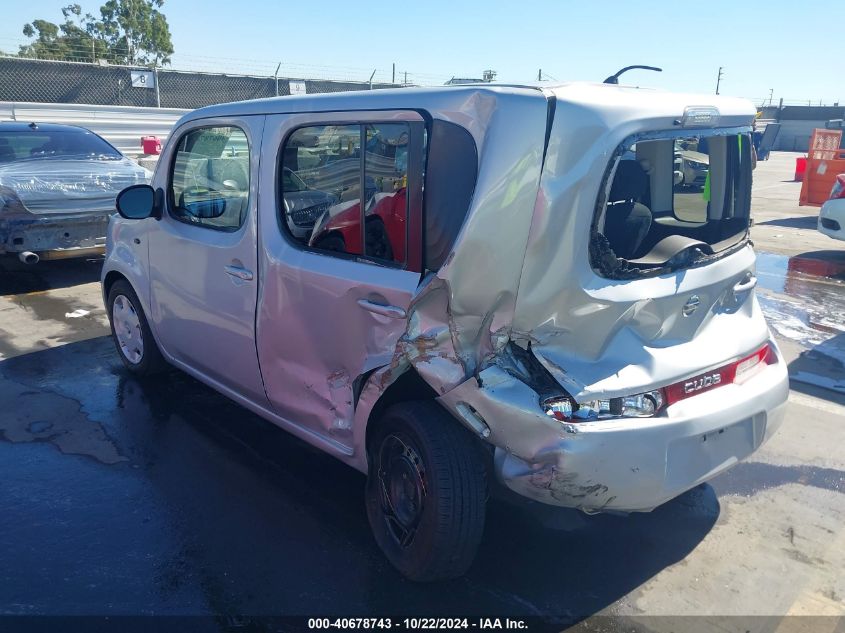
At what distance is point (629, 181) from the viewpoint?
3184mm

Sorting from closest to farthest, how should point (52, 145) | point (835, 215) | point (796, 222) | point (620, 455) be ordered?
point (620, 455) → point (52, 145) → point (835, 215) → point (796, 222)

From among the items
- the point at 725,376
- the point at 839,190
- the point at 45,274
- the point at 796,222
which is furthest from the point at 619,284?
the point at 796,222

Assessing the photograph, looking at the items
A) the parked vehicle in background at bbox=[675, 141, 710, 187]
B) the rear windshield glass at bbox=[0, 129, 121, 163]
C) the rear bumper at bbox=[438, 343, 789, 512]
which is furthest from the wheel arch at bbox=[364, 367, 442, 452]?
the rear windshield glass at bbox=[0, 129, 121, 163]

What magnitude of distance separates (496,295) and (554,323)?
22cm

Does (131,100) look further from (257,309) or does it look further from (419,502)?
(419,502)

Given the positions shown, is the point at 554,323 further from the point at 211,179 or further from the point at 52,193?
the point at 52,193

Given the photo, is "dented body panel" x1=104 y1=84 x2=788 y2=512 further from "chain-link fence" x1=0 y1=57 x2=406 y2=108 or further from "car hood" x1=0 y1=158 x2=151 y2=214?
"chain-link fence" x1=0 y1=57 x2=406 y2=108

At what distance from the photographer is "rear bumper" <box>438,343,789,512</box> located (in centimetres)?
245

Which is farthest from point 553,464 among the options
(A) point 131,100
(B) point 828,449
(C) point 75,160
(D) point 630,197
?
(A) point 131,100

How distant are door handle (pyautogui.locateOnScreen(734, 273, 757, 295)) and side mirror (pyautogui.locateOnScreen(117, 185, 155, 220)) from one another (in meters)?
3.26

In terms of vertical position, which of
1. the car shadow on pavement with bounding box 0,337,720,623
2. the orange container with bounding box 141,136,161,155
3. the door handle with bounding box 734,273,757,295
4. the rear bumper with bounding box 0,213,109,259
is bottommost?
the car shadow on pavement with bounding box 0,337,720,623

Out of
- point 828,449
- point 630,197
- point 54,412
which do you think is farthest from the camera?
point 54,412

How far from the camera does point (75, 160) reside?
8477mm

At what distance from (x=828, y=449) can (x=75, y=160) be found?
323 inches
